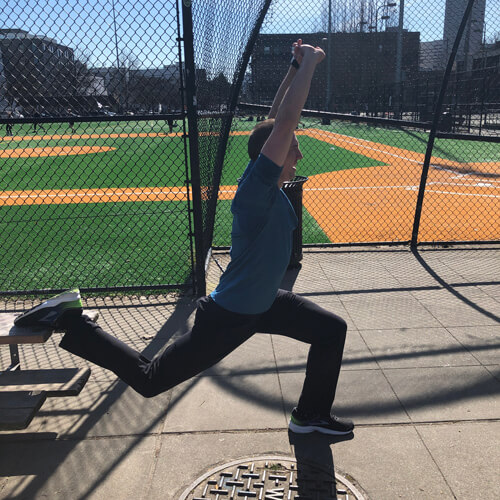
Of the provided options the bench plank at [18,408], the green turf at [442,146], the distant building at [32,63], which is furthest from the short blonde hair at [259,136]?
the green turf at [442,146]

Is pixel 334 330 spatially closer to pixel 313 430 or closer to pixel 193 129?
pixel 313 430

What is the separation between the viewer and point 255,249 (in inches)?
107

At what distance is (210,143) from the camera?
246 inches

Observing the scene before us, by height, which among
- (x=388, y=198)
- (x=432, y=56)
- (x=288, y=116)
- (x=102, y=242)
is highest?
(x=432, y=56)

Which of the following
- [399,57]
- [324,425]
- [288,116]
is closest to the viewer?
[288,116]

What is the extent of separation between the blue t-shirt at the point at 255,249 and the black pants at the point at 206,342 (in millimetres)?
95

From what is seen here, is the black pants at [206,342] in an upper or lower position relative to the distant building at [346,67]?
lower

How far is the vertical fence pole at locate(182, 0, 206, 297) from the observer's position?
4715 mm

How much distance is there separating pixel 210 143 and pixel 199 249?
157 centimetres

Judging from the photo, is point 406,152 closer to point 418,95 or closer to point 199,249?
point 418,95

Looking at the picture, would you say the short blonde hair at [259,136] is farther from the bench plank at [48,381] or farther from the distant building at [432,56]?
the distant building at [432,56]

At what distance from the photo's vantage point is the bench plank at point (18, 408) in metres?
2.88

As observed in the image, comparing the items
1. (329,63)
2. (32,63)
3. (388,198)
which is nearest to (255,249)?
(32,63)

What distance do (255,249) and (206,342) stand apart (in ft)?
1.89
